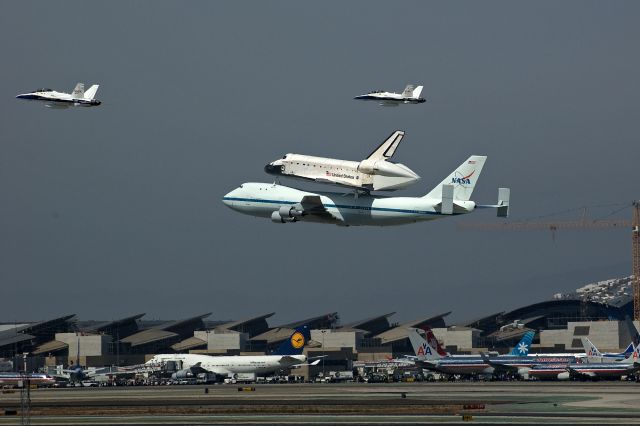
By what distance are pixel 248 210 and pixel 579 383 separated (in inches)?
2604

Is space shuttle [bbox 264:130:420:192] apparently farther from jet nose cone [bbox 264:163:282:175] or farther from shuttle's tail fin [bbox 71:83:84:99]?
shuttle's tail fin [bbox 71:83:84:99]

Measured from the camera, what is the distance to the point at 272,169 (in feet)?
447

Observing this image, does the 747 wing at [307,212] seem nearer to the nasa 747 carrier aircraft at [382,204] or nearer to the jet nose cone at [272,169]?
the nasa 747 carrier aircraft at [382,204]

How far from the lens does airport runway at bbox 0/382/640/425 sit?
342 ft

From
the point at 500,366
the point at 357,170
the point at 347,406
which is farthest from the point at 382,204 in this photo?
the point at 500,366

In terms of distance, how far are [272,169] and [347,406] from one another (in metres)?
30.6

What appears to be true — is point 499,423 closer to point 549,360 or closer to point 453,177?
point 453,177

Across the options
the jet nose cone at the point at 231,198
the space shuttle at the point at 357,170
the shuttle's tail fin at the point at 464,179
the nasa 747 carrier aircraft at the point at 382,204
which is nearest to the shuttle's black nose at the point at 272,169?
the space shuttle at the point at 357,170

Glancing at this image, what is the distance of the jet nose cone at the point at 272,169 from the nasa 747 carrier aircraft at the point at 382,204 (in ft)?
10.9

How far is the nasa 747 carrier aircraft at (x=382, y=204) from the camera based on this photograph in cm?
12862

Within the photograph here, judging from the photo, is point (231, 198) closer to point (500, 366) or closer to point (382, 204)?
point (382, 204)

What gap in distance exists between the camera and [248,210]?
142375mm

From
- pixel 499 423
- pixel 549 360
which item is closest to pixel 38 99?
pixel 499 423

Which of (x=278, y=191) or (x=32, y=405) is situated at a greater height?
(x=278, y=191)
